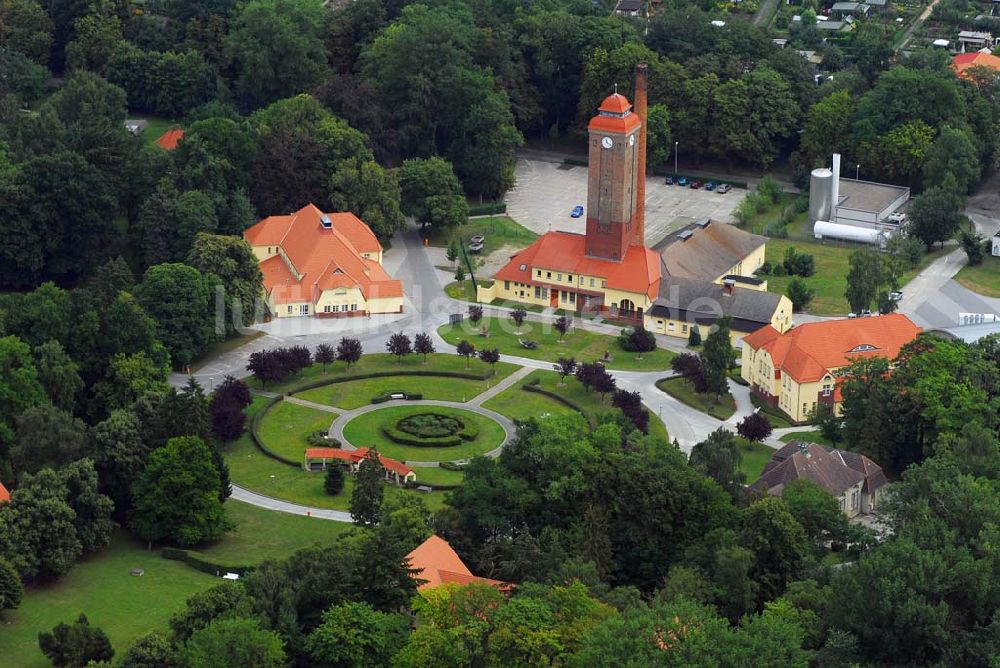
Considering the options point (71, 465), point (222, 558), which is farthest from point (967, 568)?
point (71, 465)

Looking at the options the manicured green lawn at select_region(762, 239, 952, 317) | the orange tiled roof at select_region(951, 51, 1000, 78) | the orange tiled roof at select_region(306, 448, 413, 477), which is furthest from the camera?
the orange tiled roof at select_region(951, 51, 1000, 78)

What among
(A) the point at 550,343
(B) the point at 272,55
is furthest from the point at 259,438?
(B) the point at 272,55

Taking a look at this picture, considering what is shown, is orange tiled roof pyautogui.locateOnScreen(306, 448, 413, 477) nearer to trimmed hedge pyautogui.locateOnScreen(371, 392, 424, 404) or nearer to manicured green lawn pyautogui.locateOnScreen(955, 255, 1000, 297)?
trimmed hedge pyautogui.locateOnScreen(371, 392, 424, 404)

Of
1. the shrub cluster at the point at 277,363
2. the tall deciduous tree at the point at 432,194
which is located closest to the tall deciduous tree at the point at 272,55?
the tall deciduous tree at the point at 432,194

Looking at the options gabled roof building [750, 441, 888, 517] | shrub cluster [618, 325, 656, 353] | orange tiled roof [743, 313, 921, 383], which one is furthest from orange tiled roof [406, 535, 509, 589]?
shrub cluster [618, 325, 656, 353]

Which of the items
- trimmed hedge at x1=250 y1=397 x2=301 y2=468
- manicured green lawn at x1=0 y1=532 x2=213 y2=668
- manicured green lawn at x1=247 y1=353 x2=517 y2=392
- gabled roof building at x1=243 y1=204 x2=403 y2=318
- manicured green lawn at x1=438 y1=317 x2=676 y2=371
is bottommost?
manicured green lawn at x1=0 y1=532 x2=213 y2=668

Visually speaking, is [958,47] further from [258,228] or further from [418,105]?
[258,228]

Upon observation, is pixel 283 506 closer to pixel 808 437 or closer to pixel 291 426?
pixel 291 426
